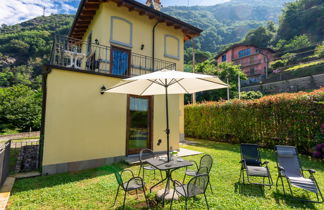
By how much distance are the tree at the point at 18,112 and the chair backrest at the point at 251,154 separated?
17.0 m

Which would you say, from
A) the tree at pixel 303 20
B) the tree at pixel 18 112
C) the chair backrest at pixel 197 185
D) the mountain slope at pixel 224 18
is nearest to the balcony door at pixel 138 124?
the chair backrest at pixel 197 185

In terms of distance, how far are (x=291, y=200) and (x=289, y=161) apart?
129 centimetres

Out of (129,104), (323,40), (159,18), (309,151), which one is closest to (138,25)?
(159,18)

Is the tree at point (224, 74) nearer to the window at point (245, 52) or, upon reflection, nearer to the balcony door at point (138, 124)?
the window at point (245, 52)

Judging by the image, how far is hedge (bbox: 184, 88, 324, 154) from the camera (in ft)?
24.0

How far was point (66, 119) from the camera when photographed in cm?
558

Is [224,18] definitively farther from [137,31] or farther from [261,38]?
[137,31]

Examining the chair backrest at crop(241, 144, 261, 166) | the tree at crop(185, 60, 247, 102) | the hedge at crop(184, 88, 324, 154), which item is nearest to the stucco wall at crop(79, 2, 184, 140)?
the hedge at crop(184, 88, 324, 154)

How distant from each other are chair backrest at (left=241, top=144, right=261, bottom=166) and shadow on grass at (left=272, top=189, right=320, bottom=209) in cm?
115

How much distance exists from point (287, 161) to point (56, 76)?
25.4 ft

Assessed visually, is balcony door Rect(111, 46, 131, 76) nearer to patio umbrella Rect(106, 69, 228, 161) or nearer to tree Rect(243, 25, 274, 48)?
patio umbrella Rect(106, 69, 228, 161)

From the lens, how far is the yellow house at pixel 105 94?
545 centimetres

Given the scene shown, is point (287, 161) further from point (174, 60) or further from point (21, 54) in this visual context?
point (21, 54)

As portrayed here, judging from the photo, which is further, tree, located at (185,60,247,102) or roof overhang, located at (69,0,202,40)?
tree, located at (185,60,247,102)
